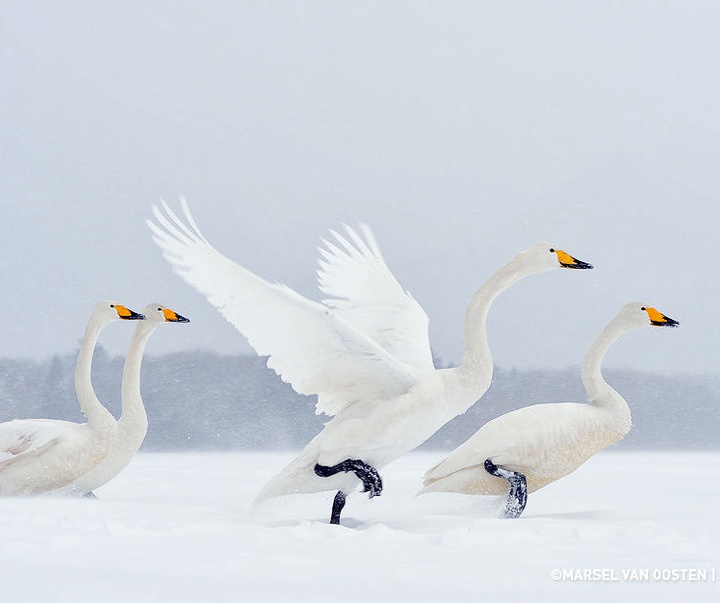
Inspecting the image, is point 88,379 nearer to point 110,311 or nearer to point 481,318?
point 110,311

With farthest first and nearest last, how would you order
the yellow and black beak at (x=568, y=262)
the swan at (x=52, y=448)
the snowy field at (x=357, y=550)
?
1. the swan at (x=52, y=448)
2. the yellow and black beak at (x=568, y=262)
3. the snowy field at (x=357, y=550)

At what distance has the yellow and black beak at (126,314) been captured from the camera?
8484 mm

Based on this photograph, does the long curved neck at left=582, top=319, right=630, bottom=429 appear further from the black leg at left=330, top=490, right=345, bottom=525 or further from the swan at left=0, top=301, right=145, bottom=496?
the swan at left=0, top=301, right=145, bottom=496

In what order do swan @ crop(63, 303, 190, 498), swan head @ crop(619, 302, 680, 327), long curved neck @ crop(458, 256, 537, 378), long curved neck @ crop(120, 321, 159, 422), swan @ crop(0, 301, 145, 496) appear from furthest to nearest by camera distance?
long curved neck @ crop(120, 321, 159, 422)
swan @ crop(63, 303, 190, 498)
swan @ crop(0, 301, 145, 496)
swan head @ crop(619, 302, 680, 327)
long curved neck @ crop(458, 256, 537, 378)

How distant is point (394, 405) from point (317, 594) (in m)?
2.06

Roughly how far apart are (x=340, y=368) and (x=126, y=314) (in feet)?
9.48

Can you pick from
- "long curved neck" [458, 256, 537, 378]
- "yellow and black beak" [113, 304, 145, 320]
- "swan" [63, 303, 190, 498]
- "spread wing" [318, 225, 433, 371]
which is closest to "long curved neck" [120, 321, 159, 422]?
"swan" [63, 303, 190, 498]

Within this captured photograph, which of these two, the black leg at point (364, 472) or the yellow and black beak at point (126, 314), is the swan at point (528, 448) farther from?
the yellow and black beak at point (126, 314)

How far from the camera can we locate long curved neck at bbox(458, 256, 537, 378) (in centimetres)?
611

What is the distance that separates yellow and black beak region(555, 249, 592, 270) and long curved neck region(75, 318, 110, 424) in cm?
352

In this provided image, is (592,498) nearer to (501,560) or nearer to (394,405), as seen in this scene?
(394,405)

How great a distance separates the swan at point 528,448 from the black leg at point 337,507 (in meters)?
0.81

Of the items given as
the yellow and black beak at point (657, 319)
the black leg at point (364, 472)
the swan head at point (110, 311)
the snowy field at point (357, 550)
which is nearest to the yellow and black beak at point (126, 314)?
the swan head at point (110, 311)

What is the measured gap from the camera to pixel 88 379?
27.5 feet
